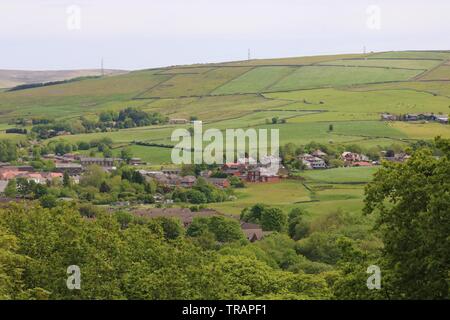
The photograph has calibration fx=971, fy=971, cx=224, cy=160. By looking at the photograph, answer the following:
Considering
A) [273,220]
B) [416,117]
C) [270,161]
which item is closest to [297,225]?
[273,220]

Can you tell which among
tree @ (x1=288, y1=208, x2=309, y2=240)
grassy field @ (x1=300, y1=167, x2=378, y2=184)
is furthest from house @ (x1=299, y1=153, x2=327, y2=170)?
tree @ (x1=288, y1=208, x2=309, y2=240)

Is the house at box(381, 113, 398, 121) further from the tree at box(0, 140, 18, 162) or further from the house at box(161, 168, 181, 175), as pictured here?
the tree at box(0, 140, 18, 162)

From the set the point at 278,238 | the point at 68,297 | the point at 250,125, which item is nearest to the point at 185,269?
the point at 68,297

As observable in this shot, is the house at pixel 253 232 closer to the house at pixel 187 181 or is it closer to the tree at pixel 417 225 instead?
the house at pixel 187 181

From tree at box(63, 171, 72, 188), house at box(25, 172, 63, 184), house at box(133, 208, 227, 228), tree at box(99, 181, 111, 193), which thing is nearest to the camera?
house at box(133, 208, 227, 228)

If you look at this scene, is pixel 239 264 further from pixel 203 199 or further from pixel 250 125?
pixel 250 125
